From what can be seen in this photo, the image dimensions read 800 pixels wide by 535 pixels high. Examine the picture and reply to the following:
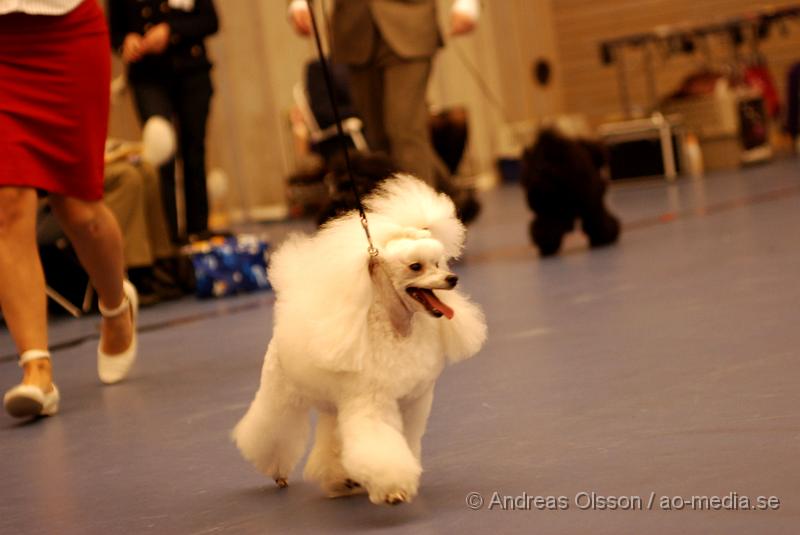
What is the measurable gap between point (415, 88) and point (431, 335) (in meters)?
3.35

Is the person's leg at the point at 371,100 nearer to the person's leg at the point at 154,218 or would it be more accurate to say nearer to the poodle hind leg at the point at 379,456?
the person's leg at the point at 154,218

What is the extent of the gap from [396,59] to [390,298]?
132 inches

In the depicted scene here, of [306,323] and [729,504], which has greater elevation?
[306,323]

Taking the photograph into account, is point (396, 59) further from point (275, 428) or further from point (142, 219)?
point (275, 428)

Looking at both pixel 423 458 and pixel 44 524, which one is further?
pixel 423 458

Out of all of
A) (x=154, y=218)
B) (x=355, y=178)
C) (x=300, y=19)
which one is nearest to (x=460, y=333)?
(x=355, y=178)

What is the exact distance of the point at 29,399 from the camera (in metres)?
3.18

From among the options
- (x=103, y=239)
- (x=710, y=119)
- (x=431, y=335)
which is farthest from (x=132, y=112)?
(x=431, y=335)

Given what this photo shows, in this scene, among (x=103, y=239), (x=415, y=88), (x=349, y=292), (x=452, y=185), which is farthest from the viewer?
(x=452, y=185)

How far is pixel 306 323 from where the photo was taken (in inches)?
79.5

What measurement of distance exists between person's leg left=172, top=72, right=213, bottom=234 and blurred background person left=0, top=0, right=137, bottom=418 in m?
2.97

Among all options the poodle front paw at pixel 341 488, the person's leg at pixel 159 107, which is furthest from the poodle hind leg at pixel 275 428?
the person's leg at pixel 159 107

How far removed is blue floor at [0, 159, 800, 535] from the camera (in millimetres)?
1983

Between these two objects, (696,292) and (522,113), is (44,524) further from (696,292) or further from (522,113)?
(522,113)
